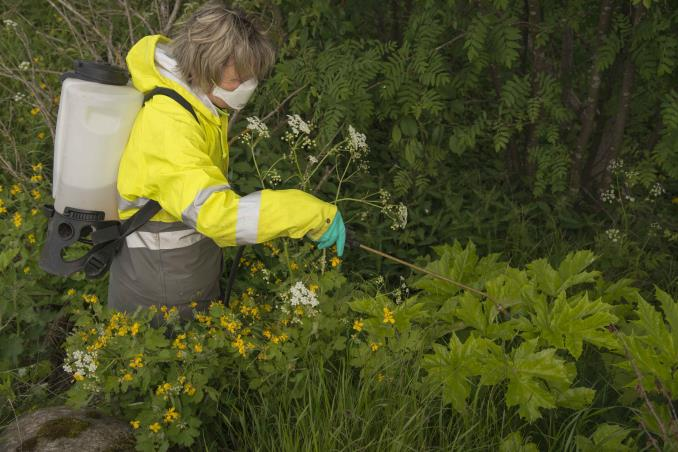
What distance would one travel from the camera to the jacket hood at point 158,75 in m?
2.32

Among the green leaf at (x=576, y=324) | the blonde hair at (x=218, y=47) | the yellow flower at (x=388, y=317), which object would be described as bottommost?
the yellow flower at (x=388, y=317)

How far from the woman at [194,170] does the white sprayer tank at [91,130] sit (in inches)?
1.8

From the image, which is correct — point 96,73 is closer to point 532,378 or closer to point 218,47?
point 218,47

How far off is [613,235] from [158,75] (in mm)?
2671

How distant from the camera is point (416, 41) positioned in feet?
11.3

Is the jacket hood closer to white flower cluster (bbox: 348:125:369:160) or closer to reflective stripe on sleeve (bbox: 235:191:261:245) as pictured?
reflective stripe on sleeve (bbox: 235:191:261:245)

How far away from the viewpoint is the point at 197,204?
2.11 meters

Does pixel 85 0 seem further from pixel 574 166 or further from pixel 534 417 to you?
pixel 534 417

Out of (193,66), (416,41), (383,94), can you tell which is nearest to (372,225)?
(383,94)

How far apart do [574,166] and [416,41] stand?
1450 millimetres

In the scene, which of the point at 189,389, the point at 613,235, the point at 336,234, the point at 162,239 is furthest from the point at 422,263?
the point at 189,389

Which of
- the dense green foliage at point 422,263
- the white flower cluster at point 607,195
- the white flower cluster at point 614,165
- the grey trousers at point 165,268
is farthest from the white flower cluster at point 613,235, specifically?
the grey trousers at point 165,268

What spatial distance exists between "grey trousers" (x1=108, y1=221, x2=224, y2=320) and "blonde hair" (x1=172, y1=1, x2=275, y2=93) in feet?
1.87

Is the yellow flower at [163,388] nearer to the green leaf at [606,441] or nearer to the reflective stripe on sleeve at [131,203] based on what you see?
the reflective stripe on sleeve at [131,203]
